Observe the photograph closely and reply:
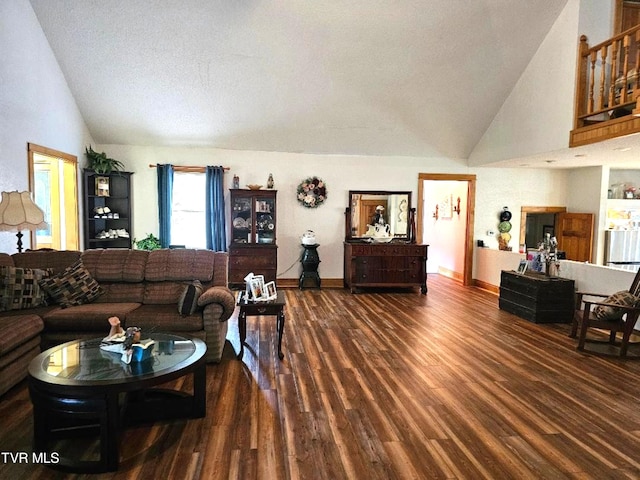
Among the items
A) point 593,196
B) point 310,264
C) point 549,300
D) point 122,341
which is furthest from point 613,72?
point 122,341

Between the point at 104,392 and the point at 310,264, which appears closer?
the point at 104,392

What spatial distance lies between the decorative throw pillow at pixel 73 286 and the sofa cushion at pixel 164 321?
61 cm

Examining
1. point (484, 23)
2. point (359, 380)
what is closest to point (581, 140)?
point (484, 23)

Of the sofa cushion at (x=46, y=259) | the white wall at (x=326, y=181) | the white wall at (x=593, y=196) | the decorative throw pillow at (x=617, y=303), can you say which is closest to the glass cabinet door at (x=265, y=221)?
the white wall at (x=326, y=181)

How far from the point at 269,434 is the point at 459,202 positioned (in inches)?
263

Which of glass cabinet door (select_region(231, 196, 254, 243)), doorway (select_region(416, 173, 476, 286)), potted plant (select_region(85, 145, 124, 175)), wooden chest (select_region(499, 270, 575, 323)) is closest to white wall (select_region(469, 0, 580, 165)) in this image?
doorway (select_region(416, 173, 476, 286))

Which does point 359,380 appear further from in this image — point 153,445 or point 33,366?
point 33,366

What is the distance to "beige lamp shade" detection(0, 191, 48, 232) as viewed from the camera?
3.72 meters

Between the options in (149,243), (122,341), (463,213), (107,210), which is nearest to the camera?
(122,341)

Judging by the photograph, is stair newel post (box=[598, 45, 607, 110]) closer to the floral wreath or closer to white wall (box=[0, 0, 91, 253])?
the floral wreath

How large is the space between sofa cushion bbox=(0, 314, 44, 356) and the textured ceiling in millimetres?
3426

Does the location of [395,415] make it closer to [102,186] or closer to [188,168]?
[188,168]

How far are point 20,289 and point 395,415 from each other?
322cm

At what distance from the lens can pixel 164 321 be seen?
3.46 meters
